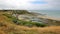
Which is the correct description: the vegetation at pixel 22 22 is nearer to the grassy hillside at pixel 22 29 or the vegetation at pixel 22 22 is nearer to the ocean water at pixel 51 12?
the grassy hillside at pixel 22 29

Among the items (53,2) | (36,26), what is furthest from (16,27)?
(53,2)

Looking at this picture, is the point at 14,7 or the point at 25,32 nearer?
the point at 25,32

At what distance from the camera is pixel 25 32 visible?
181 cm

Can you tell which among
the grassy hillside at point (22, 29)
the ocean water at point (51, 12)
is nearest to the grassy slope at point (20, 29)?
the grassy hillside at point (22, 29)

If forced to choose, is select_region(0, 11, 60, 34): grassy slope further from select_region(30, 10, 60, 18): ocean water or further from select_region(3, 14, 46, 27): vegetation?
select_region(30, 10, 60, 18): ocean water

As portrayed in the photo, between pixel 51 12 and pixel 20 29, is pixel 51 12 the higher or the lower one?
the higher one

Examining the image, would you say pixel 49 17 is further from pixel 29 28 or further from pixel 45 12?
pixel 29 28

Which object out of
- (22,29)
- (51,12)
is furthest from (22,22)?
(51,12)

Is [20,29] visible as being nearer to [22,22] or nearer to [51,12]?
[22,22]

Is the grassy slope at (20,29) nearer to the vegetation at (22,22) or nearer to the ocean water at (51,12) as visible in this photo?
the vegetation at (22,22)

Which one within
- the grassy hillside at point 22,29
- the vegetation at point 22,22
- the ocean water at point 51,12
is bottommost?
the grassy hillside at point 22,29

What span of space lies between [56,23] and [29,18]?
0.44m

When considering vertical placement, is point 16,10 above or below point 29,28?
above

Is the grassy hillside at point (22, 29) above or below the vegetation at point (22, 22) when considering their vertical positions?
below
